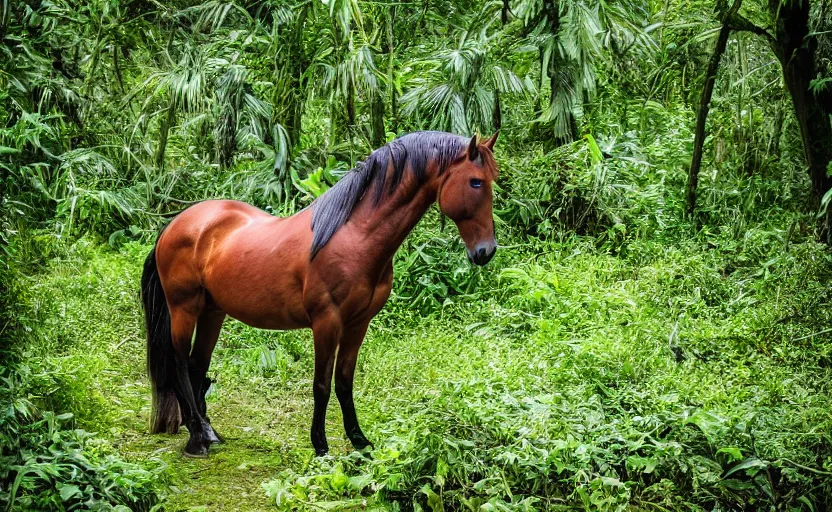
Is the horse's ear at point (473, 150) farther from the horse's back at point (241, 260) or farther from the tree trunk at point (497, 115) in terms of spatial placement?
the tree trunk at point (497, 115)

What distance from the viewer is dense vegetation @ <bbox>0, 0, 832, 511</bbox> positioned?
3.95m

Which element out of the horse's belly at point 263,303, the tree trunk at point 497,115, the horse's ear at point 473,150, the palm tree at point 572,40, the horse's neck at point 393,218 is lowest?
the horse's belly at point 263,303

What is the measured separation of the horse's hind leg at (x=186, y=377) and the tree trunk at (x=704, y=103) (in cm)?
442

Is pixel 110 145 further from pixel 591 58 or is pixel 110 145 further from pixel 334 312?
pixel 334 312

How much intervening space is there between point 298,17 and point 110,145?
2.98 meters

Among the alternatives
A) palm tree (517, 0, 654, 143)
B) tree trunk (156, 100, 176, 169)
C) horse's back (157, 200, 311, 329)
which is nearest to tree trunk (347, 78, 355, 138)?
palm tree (517, 0, 654, 143)

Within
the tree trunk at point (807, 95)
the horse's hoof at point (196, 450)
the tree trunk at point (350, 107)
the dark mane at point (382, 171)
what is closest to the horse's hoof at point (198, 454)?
the horse's hoof at point (196, 450)

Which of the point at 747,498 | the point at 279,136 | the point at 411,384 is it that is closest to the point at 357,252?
the point at 411,384

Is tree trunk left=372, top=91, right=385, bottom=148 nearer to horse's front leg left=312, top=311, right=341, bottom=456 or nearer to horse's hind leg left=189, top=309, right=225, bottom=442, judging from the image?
horse's hind leg left=189, top=309, right=225, bottom=442

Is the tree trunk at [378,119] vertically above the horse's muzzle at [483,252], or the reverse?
the tree trunk at [378,119]

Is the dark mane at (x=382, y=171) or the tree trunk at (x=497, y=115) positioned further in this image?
the tree trunk at (x=497, y=115)

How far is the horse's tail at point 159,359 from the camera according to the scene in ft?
17.6

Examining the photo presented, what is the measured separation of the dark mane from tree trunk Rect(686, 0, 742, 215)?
312 centimetres

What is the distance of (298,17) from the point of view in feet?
24.9
